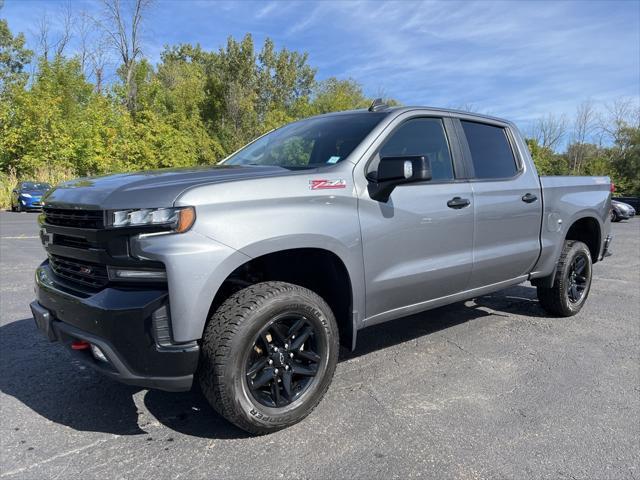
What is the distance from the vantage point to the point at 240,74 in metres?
40.5

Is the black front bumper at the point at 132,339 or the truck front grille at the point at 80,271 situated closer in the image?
the black front bumper at the point at 132,339

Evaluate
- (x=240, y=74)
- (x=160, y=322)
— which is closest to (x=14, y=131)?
(x=240, y=74)

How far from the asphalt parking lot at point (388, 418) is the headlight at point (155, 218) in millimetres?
1222

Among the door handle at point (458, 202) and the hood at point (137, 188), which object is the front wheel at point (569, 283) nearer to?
the door handle at point (458, 202)

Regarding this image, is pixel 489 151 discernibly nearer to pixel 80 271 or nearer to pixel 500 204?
pixel 500 204

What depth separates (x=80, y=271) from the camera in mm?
2746

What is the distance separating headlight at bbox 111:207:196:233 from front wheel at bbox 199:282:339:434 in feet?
1.68

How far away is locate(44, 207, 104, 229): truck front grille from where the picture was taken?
2510 millimetres

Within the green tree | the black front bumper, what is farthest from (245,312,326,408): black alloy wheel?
the green tree

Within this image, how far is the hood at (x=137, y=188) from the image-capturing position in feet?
7.98

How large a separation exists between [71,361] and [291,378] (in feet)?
6.63

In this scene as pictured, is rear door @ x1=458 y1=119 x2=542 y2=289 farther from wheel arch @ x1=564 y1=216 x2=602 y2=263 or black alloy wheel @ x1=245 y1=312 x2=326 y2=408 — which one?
black alloy wheel @ x1=245 y1=312 x2=326 y2=408

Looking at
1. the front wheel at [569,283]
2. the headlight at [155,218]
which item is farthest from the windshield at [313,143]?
the front wheel at [569,283]

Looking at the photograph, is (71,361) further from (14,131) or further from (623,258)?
(14,131)
